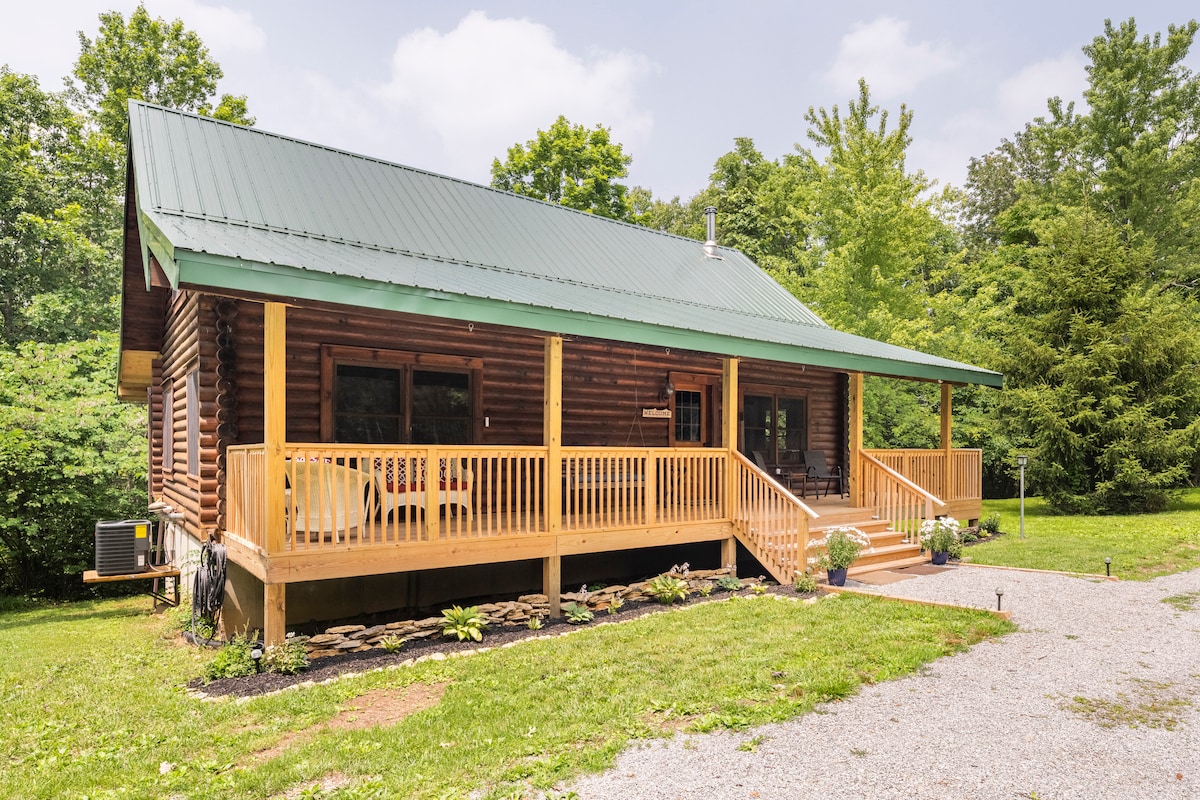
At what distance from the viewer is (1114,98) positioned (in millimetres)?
23953

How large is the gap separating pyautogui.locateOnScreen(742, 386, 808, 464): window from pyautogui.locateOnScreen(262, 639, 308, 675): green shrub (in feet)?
30.3

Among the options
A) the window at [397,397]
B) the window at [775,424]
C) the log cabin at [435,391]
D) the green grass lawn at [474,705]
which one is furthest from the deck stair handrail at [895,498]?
the window at [397,397]

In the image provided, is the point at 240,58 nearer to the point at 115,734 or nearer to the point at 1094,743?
the point at 115,734

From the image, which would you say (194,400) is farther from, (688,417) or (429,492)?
(688,417)

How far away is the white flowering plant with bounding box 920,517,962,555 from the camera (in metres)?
10.3

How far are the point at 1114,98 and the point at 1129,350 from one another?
11.9m

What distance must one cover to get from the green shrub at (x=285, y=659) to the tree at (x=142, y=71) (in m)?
26.1

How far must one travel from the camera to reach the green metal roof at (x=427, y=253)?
673cm

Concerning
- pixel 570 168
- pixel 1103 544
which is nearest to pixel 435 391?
pixel 1103 544

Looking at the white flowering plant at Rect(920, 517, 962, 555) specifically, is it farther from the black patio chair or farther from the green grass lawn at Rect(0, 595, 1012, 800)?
the black patio chair

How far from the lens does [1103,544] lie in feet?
38.6

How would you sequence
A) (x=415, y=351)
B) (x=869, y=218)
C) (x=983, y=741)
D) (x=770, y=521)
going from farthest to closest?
(x=869, y=218)
(x=415, y=351)
(x=770, y=521)
(x=983, y=741)

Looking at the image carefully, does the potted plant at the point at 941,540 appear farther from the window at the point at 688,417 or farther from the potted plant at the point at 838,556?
the window at the point at 688,417

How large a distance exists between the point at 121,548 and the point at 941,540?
1084 cm
